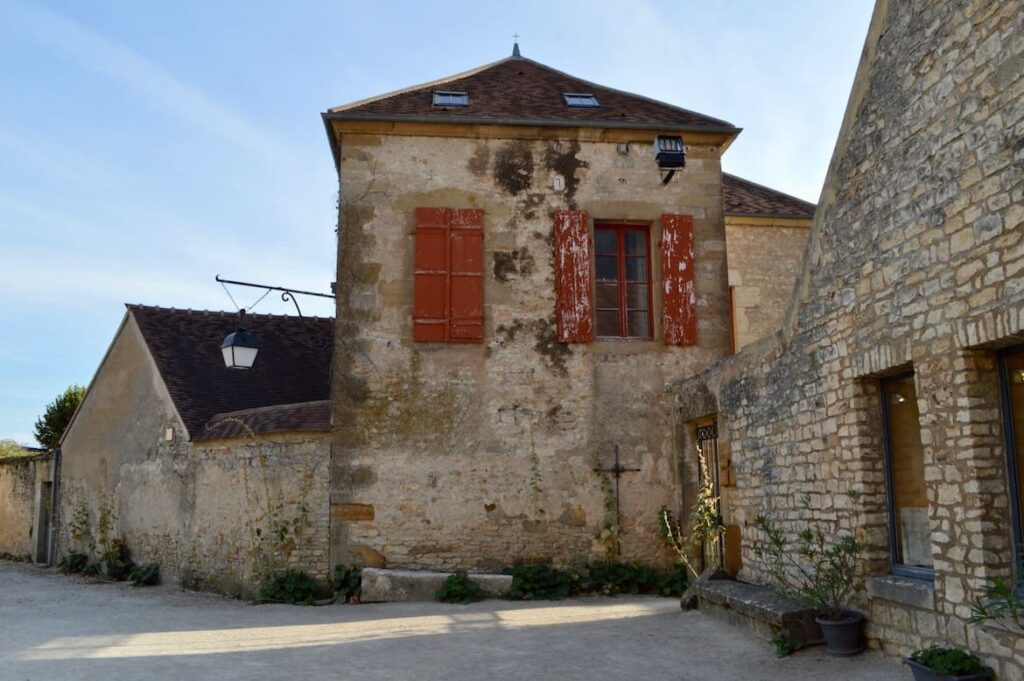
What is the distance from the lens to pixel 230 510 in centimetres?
987

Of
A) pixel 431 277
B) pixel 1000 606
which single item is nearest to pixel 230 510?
pixel 431 277

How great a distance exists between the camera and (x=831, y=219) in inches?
238

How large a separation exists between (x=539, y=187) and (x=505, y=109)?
3.54 ft

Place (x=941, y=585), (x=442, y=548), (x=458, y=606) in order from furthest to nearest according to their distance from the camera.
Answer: (x=442, y=548) < (x=458, y=606) < (x=941, y=585)

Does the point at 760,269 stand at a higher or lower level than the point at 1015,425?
higher

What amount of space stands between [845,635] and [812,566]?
2.15 feet

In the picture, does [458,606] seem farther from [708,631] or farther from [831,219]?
[831,219]

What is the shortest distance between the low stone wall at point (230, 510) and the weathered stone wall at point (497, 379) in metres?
0.37

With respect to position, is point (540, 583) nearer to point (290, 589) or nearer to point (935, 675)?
point (290, 589)

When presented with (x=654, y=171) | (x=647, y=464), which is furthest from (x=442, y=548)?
(x=654, y=171)

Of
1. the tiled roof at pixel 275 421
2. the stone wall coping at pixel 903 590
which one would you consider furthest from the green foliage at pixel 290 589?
the stone wall coping at pixel 903 590

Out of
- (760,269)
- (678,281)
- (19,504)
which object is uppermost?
(760,269)

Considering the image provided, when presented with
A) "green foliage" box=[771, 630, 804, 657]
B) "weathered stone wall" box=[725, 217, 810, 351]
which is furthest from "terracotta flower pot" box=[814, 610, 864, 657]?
"weathered stone wall" box=[725, 217, 810, 351]

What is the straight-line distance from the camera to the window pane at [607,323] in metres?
9.94
